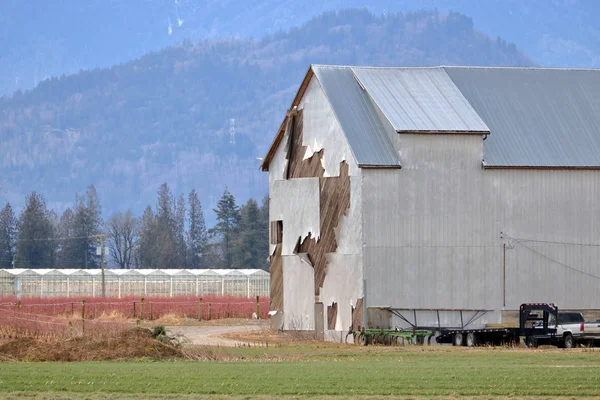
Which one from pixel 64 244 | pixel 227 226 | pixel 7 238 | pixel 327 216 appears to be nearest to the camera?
pixel 327 216

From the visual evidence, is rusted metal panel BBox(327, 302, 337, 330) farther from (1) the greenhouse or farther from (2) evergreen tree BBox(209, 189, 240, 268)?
(2) evergreen tree BBox(209, 189, 240, 268)

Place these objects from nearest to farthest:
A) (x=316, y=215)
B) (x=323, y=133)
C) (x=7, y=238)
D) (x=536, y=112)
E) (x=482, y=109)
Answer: (x=323, y=133) → (x=316, y=215) → (x=482, y=109) → (x=536, y=112) → (x=7, y=238)

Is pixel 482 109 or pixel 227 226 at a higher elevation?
pixel 482 109

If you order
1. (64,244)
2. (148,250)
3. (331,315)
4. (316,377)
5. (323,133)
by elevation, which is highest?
(323,133)

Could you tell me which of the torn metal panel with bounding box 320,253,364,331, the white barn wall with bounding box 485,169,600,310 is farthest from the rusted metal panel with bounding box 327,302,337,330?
the white barn wall with bounding box 485,169,600,310

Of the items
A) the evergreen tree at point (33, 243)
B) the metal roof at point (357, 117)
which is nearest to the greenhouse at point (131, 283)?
the evergreen tree at point (33, 243)

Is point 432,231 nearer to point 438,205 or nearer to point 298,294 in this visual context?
point 438,205

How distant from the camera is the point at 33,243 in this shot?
173375 mm

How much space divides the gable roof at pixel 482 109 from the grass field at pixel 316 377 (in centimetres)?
1468

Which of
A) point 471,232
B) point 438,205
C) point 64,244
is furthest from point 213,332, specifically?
point 64,244

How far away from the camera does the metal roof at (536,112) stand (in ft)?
182

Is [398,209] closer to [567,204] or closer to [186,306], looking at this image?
[567,204]

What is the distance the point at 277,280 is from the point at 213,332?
4169 millimetres

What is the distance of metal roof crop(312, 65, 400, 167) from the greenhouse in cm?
6308
